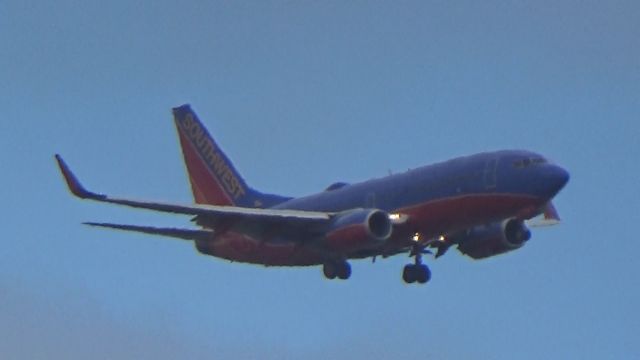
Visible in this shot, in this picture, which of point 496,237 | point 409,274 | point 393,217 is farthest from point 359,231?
point 496,237

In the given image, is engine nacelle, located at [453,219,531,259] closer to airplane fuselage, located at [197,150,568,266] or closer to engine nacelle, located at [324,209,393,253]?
airplane fuselage, located at [197,150,568,266]

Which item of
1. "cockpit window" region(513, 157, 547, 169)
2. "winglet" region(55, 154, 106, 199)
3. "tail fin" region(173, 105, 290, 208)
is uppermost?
"tail fin" region(173, 105, 290, 208)

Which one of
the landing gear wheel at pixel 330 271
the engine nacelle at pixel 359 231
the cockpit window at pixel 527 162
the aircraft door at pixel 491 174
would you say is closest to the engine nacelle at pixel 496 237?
the aircraft door at pixel 491 174

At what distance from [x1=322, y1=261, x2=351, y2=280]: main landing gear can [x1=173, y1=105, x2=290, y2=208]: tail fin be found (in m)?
7.49

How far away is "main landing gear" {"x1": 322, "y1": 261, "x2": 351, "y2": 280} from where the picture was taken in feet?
289

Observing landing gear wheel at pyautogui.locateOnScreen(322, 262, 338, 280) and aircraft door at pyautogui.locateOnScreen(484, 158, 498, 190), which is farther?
landing gear wheel at pyautogui.locateOnScreen(322, 262, 338, 280)

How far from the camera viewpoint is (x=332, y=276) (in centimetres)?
8825

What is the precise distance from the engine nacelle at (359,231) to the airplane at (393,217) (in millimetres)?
38

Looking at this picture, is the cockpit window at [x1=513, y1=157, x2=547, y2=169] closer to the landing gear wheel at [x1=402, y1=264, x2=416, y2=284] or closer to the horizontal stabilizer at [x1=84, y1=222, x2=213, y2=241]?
the landing gear wheel at [x1=402, y1=264, x2=416, y2=284]

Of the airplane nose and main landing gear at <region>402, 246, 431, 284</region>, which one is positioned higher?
the airplane nose

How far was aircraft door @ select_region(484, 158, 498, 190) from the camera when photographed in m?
84.6

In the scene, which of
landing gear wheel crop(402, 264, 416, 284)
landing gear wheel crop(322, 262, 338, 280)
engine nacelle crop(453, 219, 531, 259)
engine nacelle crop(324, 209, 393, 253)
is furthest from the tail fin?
engine nacelle crop(453, 219, 531, 259)

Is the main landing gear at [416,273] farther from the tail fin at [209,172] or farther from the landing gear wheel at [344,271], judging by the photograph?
the tail fin at [209,172]

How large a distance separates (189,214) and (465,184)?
11.2 metres
